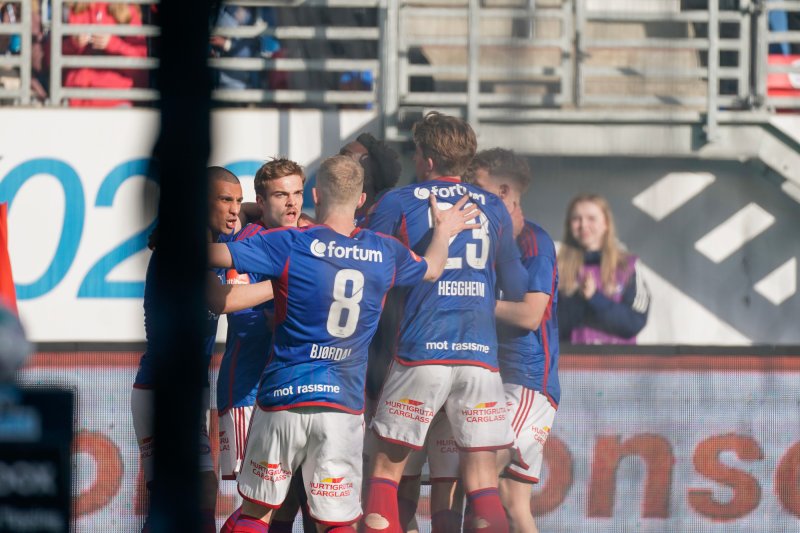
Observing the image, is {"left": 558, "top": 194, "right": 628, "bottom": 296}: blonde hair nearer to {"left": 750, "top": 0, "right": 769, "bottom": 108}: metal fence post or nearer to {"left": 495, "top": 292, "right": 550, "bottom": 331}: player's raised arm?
{"left": 750, "top": 0, "right": 769, "bottom": 108}: metal fence post

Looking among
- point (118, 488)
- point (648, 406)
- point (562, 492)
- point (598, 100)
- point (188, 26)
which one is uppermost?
point (188, 26)

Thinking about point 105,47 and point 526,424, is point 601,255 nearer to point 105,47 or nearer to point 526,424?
point 105,47

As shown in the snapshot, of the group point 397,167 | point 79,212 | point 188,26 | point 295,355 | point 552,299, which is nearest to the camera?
point 188,26

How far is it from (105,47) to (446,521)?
135 cm

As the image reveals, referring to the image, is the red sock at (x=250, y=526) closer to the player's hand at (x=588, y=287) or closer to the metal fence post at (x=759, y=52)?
the player's hand at (x=588, y=287)

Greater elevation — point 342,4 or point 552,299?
point 342,4

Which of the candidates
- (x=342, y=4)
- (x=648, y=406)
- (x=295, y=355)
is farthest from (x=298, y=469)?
(x=342, y=4)

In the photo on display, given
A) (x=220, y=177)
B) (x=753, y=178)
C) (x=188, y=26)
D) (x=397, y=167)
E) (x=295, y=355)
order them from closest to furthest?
(x=188, y=26)
(x=220, y=177)
(x=753, y=178)
(x=295, y=355)
(x=397, y=167)

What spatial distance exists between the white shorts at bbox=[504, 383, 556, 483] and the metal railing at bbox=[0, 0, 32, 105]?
1440 millimetres

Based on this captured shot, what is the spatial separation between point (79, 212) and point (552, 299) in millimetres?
2041

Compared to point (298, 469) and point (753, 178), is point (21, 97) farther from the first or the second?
point (753, 178)

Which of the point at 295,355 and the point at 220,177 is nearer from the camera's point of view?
the point at 220,177

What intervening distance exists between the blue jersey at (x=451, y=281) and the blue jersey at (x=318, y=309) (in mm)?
180

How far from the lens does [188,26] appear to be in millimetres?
1584
